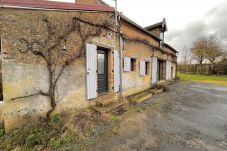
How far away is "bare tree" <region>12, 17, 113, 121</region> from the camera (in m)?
3.77

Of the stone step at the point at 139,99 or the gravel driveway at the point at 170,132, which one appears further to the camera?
the stone step at the point at 139,99

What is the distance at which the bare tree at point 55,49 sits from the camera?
149 inches

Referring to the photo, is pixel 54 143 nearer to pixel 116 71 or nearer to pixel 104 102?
pixel 104 102

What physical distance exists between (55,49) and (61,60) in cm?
40

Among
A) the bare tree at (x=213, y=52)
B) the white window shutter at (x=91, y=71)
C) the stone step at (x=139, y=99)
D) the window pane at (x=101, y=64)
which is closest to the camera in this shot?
the white window shutter at (x=91, y=71)

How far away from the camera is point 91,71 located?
4965mm

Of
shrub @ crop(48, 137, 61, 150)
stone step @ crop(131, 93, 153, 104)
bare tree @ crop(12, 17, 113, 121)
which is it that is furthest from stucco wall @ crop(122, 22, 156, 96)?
shrub @ crop(48, 137, 61, 150)

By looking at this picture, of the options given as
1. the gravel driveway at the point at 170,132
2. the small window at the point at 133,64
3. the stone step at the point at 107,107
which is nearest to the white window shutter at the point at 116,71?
the stone step at the point at 107,107

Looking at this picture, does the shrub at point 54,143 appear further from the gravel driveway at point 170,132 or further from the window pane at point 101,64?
the window pane at point 101,64

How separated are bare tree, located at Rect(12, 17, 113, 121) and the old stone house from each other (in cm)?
4

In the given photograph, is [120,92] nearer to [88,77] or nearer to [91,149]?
[88,77]

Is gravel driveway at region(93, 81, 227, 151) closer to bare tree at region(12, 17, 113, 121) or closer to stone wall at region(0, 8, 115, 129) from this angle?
stone wall at region(0, 8, 115, 129)

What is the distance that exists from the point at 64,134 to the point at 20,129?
1.31m

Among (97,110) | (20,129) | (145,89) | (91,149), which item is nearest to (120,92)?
(97,110)
